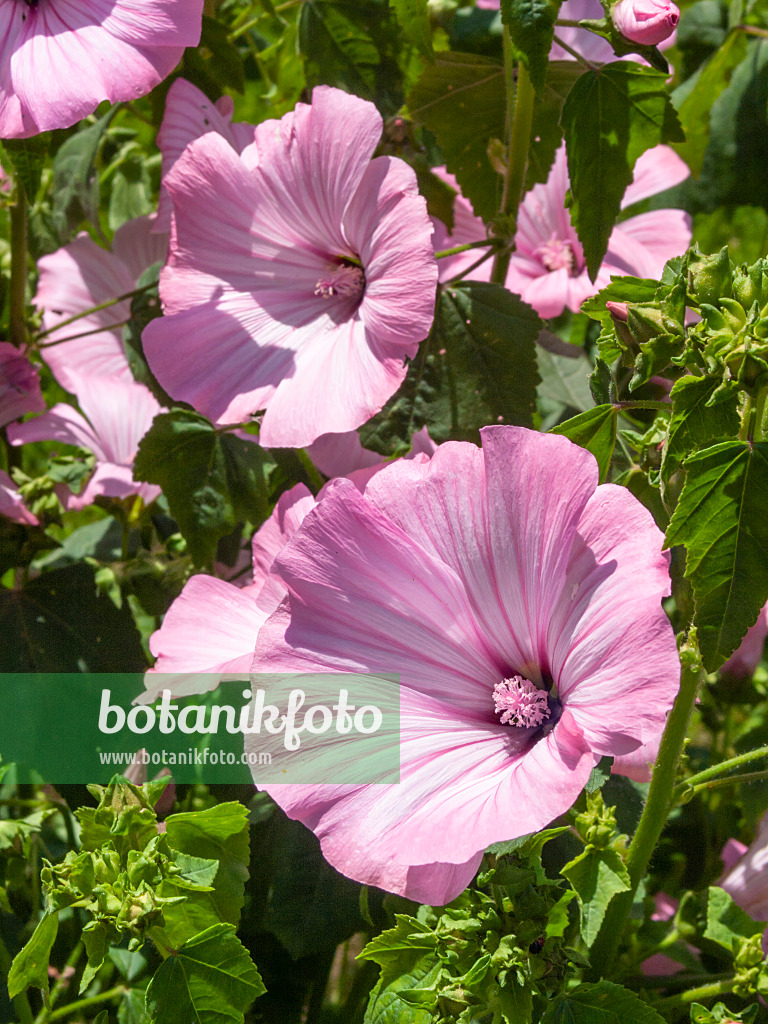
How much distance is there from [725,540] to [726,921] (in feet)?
1.63

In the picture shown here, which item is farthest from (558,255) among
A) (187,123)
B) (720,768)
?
(720,768)

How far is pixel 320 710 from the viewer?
93cm

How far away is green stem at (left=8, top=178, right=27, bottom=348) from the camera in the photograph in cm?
147

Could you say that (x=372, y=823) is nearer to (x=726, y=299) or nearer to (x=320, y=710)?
(x=320, y=710)

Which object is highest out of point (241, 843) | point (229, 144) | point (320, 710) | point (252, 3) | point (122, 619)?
point (252, 3)

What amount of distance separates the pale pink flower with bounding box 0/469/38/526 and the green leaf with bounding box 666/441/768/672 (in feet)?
2.77

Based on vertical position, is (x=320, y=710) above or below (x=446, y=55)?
below

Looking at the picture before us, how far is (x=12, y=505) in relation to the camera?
1.35 metres

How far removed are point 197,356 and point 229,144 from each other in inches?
9.7

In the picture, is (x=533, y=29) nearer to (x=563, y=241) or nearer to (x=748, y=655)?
(x=563, y=241)

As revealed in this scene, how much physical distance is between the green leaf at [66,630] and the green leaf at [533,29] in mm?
796

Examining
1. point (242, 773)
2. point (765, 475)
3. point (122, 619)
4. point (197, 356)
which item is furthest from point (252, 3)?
point (765, 475)

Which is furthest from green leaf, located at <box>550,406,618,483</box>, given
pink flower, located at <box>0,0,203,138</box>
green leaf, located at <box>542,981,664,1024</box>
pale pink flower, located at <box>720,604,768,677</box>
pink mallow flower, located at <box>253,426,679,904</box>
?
pink flower, located at <box>0,0,203,138</box>

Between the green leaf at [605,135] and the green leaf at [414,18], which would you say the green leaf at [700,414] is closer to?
the green leaf at [605,135]
